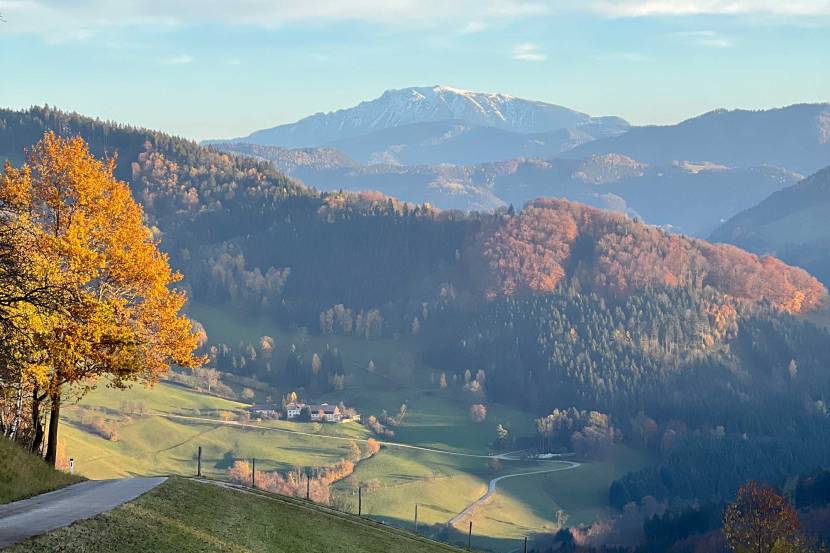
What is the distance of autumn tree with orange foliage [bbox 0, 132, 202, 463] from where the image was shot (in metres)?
51.1

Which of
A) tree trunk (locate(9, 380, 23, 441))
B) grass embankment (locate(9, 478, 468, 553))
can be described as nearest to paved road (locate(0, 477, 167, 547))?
grass embankment (locate(9, 478, 468, 553))

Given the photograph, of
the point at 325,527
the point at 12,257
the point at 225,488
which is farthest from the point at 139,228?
the point at 325,527

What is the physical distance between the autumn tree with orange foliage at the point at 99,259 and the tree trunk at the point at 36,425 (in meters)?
0.18

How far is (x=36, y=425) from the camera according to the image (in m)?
55.6

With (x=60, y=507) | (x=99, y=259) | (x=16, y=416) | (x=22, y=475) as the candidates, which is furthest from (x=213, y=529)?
(x=16, y=416)

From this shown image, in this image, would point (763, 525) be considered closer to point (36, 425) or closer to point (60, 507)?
point (36, 425)

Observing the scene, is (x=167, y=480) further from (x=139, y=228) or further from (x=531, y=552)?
(x=531, y=552)

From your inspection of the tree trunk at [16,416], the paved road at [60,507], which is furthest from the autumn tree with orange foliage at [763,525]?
the tree trunk at [16,416]

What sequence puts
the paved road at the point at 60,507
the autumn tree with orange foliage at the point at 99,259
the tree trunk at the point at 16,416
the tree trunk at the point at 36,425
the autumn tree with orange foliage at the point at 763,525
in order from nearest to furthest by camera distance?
the paved road at the point at 60,507
the autumn tree with orange foliage at the point at 99,259
the tree trunk at the point at 36,425
the tree trunk at the point at 16,416
the autumn tree with orange foliage at the point at 763,525

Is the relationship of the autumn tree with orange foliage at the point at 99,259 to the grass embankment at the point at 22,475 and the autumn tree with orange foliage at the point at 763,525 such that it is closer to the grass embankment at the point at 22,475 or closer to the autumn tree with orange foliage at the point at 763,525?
the grass embankment at the point at 22,475

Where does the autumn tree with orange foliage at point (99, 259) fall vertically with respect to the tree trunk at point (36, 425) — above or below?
above

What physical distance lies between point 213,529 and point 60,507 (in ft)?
20.4

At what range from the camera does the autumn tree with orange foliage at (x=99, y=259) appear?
5109 centimetres

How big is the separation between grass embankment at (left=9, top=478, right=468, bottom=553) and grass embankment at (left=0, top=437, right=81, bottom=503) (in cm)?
530
